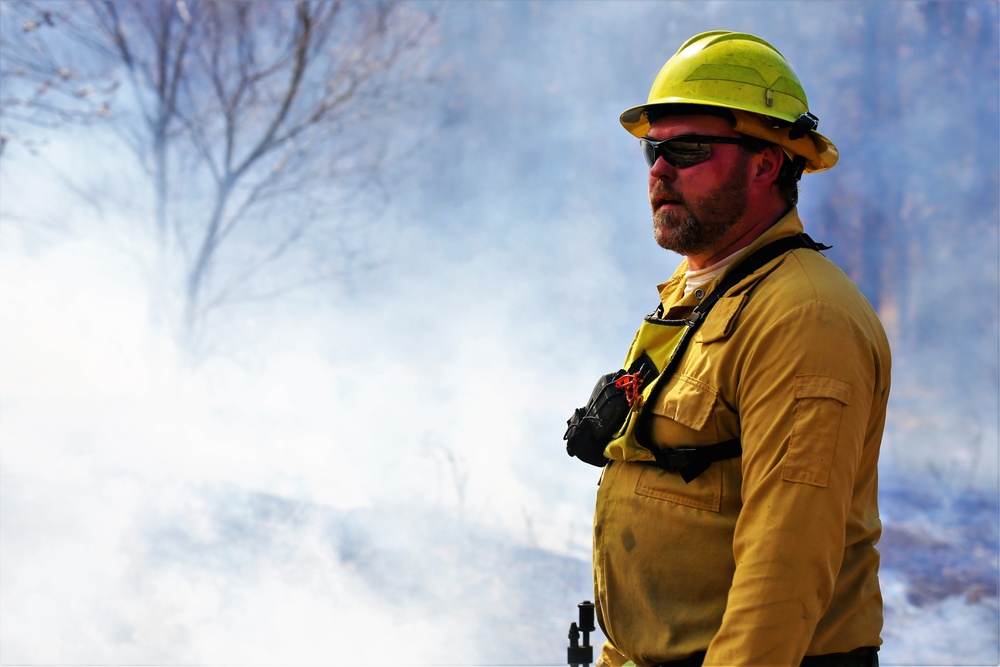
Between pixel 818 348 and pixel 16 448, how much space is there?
5070 mm

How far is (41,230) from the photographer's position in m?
5.65

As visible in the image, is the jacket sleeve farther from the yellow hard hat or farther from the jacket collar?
the yellow hard hat

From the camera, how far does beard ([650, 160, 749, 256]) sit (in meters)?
1.82

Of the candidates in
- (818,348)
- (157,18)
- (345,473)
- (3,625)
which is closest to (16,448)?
(3,625)

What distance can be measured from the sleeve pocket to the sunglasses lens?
0.61 metres

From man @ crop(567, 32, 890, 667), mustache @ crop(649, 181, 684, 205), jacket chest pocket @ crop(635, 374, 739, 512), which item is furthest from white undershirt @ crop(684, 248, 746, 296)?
jacket chest pocket @ crop(635, 374, 739, 512)

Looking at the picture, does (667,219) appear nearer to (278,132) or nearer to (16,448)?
Answer: (16,448)

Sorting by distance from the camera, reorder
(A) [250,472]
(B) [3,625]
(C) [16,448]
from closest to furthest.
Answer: (B) [3,625], (C) [16,448], (A) [250,472]

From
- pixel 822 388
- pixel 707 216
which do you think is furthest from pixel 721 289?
pixel 822 388

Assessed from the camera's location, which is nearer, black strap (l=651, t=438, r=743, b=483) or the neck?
black strap (l=651, t=438, r=743, b=483)

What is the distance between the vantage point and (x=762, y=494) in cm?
143

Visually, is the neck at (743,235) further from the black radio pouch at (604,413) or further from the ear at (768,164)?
the black radio pouch at (604,413)

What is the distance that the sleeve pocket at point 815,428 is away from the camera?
140 centimetres

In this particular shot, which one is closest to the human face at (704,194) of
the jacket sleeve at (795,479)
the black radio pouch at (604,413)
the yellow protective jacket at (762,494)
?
the yellow protective jacket at (762,494)
